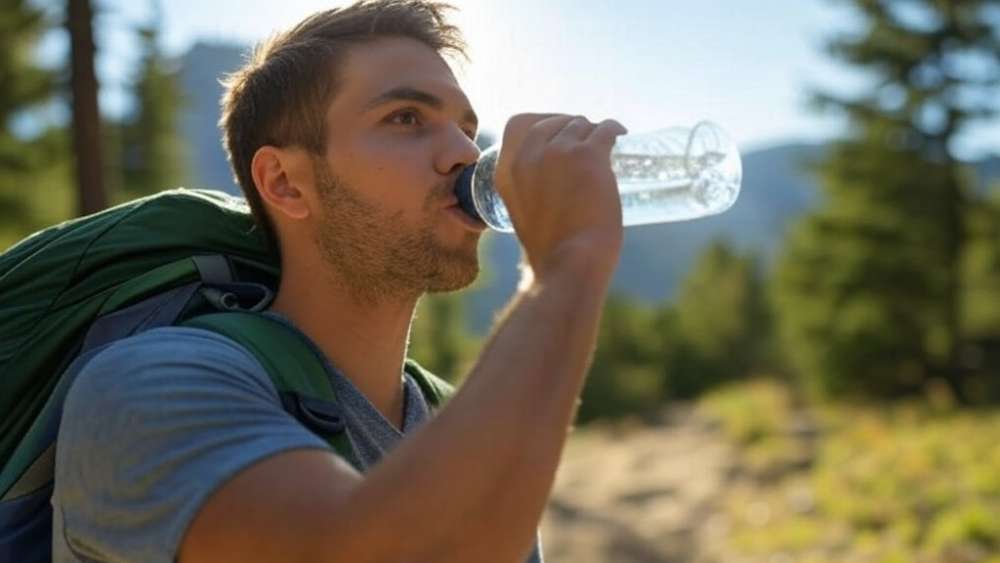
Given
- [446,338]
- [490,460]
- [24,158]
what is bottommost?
[446,338]

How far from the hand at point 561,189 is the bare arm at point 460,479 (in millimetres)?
31

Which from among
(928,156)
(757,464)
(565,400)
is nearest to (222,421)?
(565,400)

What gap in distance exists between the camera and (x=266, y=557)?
1.50 meters

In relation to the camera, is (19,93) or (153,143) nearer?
(19,93)

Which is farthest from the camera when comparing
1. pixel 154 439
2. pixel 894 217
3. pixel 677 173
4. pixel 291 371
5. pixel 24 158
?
pixel 894 217

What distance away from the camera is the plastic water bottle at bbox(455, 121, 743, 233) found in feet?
7.47

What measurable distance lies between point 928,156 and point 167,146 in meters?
13.3

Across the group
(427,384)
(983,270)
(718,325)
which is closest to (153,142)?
(983,270)

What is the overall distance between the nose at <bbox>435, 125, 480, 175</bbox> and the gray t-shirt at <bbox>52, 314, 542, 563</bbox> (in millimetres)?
509

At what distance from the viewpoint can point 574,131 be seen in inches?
69.1

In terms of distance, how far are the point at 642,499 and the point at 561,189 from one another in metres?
15.8

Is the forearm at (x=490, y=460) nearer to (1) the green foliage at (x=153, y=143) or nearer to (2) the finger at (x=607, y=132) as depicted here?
(2) the finger at (x=607, y=132)

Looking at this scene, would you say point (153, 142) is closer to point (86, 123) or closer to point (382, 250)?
point (86, 123)

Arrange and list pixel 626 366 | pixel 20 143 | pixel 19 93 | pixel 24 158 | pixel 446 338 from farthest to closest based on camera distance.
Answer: pixel 626 366 → pixel 446 338 → pixel 20 143 → pixel 24 158 → pixel 19 93
